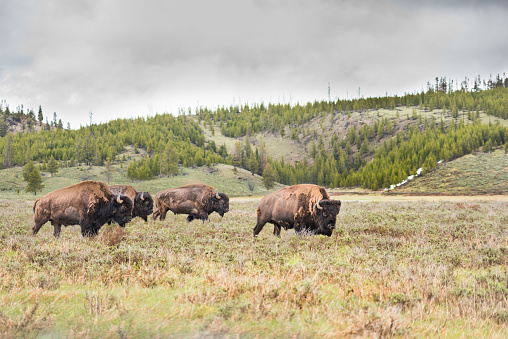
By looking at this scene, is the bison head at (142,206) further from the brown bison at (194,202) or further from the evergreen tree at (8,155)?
the evergreen tree at (8,155)

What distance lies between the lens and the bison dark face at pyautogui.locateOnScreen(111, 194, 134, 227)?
1106 cm

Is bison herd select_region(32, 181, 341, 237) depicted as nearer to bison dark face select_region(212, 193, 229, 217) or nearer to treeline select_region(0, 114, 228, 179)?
bison dark face select_region(212, 193, 229, 217)

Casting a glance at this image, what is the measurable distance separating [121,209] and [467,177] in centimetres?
10131

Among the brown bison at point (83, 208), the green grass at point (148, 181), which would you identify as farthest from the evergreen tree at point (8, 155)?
the brown bison at point (83, 208)

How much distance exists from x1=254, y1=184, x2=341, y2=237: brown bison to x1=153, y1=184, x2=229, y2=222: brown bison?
580 cm

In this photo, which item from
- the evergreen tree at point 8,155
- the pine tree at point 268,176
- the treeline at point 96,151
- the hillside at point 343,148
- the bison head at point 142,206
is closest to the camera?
the bison head at point 142,206

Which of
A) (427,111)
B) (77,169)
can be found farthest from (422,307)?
(427,111)

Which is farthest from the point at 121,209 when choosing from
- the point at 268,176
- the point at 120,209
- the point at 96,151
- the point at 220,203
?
the point at 96,151

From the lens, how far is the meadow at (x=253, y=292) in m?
3.77

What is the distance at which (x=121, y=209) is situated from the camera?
1116 centimetres

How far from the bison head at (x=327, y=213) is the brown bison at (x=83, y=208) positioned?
262 inches

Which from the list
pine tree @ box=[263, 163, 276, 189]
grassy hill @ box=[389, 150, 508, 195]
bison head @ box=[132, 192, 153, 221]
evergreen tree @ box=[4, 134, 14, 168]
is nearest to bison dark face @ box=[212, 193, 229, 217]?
bison head @ box=[132, 192, 153, 221]

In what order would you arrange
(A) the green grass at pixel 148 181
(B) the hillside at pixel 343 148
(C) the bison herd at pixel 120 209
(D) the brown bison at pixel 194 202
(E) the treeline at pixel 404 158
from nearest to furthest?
(C) the bison herd at pixel 120 209 < (D) the brown bison at pixel 194 202 < (A) the green grass at pixel 148 181 < (E) the treeline at pixel 404 158 < (B) the hillside at pixel 343 148

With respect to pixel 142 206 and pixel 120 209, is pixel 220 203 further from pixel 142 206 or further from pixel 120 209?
pixel 120 209
